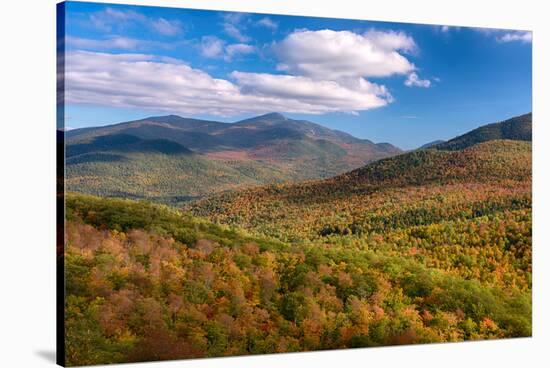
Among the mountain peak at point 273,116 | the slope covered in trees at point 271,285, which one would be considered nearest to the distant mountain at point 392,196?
the slope covered in trees at point 271,285

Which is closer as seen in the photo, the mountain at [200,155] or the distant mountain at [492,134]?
the mountain at [200,155]

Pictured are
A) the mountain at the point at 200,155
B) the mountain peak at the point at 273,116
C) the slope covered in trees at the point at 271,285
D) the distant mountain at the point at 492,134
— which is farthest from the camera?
the distant mountain at the point at 492,134

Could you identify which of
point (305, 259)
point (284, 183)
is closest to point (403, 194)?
point (284, 183)

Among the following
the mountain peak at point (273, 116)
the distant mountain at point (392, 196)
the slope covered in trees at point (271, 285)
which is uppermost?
the mountain peak at point (273, 116)

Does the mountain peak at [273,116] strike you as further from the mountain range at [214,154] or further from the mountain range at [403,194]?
the mountain range at [403,194]

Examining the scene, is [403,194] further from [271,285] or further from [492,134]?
[271,285]

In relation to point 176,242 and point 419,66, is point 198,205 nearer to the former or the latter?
point 176,242

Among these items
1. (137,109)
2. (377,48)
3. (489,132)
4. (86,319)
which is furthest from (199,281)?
(489,132)
